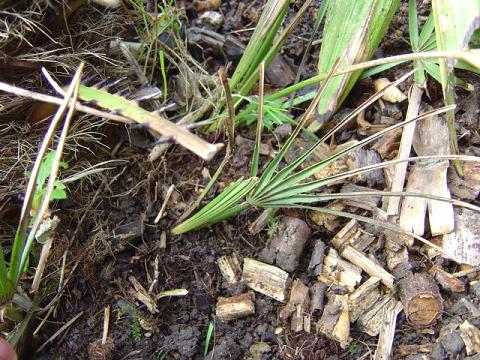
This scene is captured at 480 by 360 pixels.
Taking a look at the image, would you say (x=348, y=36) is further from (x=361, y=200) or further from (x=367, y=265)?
(x=367, y=265)

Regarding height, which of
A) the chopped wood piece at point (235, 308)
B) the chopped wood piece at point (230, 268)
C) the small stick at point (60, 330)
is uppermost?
the chopped wood piece at point (230, 268)

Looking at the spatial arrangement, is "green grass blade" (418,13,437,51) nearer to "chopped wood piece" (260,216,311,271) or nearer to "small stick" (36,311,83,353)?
"chopped wood piece" (260,216,311,271)

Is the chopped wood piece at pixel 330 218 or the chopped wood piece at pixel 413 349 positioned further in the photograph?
the chopped wood piece at pixel 330 218

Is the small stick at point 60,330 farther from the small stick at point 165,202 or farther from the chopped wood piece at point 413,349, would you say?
the chopped wood piece at point 413,349

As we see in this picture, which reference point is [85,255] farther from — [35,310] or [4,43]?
[4,43]

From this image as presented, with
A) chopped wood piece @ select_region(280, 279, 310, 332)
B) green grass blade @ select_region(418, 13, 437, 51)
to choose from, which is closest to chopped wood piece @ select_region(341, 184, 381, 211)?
chopped wood piece @ select_region(280, 279, 310, 332)

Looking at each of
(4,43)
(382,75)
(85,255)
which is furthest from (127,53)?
(382,75)

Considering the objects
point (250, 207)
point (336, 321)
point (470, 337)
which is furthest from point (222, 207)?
point (470, 337)

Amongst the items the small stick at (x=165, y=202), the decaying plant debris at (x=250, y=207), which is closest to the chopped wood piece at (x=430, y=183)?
the decaying plant debris at (x=250, y=207)
